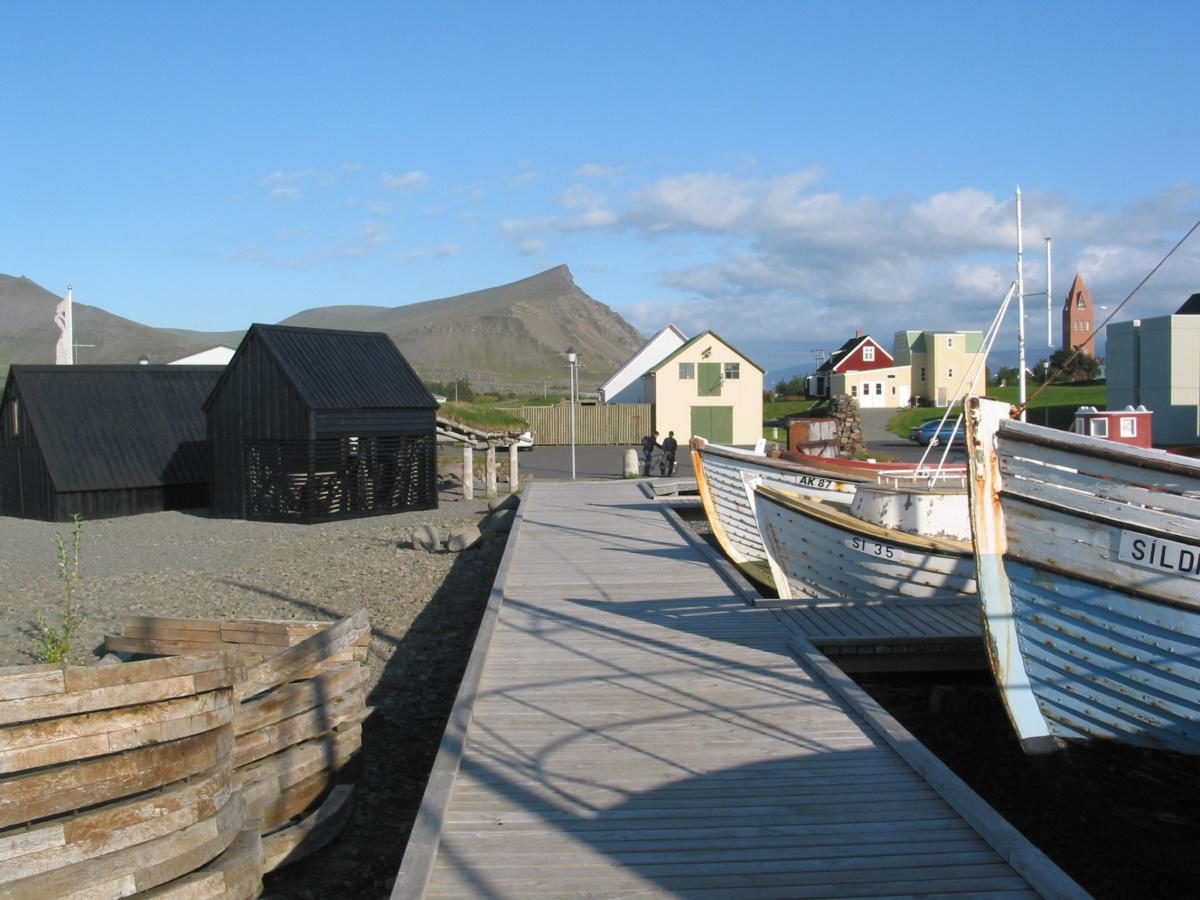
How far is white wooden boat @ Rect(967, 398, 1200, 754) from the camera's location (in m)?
6.66

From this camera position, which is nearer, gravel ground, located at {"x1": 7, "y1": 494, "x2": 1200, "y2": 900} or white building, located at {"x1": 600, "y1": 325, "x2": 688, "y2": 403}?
gravel ground, located at {"x1": 7, "y1": 494, "x2": 1200, "y2": 900}

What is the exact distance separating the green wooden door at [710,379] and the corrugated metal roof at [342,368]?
28126 millimetres

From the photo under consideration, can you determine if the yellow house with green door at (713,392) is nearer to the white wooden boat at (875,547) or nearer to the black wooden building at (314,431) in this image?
the black wooden building at (314,431)

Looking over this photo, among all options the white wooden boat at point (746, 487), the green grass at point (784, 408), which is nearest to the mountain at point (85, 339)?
the green grass at point (784, 408)

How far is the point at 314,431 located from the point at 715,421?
→ 32.4 m

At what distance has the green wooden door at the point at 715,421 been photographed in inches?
2136

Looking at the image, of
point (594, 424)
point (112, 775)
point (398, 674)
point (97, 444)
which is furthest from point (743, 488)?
point (594, 424)

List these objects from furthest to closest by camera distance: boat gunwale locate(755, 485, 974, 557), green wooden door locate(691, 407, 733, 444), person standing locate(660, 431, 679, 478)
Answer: green wooden door locate(691, 407, 733, 444)
person standing locate(660, 431, 679, 478)
boat gunwale locate(755, 485, 974, 557)

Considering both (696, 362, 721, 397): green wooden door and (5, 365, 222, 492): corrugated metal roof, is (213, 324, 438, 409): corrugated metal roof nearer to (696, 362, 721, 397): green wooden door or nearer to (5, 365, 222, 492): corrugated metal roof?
(5, 365, 222, 492): corrugated metal roof

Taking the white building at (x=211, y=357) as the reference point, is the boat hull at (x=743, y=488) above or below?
below

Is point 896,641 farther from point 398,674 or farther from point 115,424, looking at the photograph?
point 115,424

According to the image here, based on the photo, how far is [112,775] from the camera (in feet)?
15.9

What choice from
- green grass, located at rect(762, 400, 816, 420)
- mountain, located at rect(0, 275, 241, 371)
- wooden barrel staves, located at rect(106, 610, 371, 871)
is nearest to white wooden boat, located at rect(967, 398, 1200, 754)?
wooden barrel staves, located at rect(106, 610, 371, 871)

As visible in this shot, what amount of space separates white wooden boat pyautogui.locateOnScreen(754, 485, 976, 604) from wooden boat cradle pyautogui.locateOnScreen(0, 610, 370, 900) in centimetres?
641
